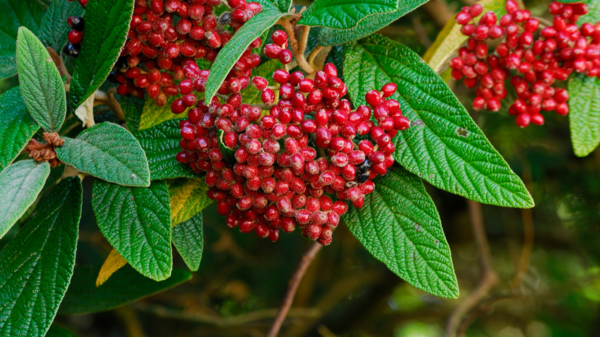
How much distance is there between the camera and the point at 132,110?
0.95m

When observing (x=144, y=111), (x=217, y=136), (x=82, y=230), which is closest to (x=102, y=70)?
(x=144, y=111)

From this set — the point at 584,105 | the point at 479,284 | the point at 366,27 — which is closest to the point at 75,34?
the point at 366,27

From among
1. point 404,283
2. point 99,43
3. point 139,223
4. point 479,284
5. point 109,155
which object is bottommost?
Result: point 404,283

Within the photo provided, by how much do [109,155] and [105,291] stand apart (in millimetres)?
655

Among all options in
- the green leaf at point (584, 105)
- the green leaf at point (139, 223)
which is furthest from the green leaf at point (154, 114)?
the green leaf at point (584, 105)

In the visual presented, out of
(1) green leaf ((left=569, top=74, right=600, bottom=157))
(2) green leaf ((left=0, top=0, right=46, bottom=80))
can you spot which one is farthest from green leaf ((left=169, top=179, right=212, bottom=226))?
(1) green leaf ((left=569, top=74, right=600, bottom=157))

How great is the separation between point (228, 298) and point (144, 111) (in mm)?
2100

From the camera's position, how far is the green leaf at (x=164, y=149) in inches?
31.7

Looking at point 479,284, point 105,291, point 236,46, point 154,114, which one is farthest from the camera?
point 479,284

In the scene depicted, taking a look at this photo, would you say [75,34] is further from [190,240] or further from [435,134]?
[435,134]

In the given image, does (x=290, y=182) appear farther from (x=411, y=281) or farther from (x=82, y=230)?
(x=82, y=230)

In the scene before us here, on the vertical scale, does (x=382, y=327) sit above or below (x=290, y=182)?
below

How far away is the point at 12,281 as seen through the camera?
2.68 feet

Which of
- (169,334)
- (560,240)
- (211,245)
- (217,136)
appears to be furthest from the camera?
(169,334)
